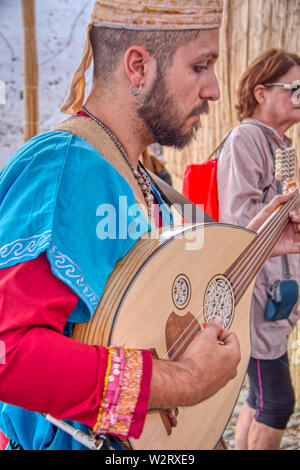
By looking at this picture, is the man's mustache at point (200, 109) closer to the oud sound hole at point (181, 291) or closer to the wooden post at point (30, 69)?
the oud sound hole at point (181, 291)

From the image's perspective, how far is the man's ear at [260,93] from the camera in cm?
218

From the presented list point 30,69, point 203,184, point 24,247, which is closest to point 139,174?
point 24,247

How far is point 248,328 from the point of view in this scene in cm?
129

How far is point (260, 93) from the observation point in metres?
2.19

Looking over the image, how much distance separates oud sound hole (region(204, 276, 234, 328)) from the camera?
1.08 m

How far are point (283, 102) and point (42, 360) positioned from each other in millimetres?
1858

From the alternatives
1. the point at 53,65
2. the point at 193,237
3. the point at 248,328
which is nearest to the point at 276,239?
the point at 248,328

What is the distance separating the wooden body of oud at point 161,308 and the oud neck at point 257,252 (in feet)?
Result: 0.16

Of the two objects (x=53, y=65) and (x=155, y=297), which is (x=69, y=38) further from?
(x=155, y=297)

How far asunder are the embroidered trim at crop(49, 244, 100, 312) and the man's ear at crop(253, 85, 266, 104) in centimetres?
172

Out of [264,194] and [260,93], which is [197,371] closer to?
[264,194]

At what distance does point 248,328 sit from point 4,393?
78 cm
